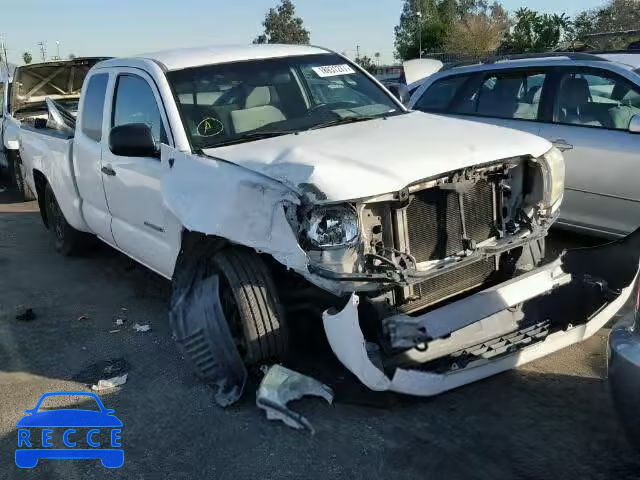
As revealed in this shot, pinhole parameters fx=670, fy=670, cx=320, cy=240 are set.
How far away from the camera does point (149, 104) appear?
184 inches

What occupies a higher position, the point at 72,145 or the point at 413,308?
the point at 72,145

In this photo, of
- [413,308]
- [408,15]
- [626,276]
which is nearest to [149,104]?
[413,308]

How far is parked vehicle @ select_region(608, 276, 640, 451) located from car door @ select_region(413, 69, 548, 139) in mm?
3644

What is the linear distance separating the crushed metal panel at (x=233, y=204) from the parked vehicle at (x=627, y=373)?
144cm

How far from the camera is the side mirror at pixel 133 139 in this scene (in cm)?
423

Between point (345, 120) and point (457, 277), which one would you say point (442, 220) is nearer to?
point (457, 277)

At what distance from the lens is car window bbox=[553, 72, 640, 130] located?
18.2 feet

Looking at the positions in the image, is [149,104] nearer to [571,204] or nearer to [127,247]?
[127,247]

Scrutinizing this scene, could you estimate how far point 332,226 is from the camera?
3.29 meters

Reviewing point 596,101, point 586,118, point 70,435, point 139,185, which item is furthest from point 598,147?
point 70,435

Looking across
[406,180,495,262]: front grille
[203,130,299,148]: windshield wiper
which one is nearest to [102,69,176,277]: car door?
[203,130,299,148]: windshield wiper

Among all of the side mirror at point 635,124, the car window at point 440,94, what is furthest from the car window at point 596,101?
the car window at point 440,94

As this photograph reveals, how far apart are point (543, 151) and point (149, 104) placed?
264 centimetres

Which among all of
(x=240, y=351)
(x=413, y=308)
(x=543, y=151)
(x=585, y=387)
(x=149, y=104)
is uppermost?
(x=149, y=104)
